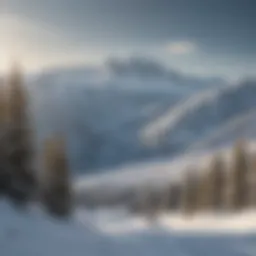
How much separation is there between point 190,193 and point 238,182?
36 centimetres

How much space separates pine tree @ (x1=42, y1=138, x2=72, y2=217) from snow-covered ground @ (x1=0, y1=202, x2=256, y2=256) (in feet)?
0.28

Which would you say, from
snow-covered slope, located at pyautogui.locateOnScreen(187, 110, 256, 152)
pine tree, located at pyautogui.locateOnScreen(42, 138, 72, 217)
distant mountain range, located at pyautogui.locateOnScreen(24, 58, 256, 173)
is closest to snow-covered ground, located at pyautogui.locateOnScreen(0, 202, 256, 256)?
pine tree, located at pyautogui.locateOnScreen(42, 138, 72, 217)

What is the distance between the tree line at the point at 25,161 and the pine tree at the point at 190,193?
769mm

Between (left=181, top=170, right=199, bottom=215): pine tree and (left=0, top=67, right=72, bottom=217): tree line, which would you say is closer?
(left=0, top=67, right=72, bottom=217): tree line

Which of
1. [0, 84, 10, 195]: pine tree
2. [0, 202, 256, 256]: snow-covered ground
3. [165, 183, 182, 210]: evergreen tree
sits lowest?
[0, 202, 256, 256]: snow-covered ground

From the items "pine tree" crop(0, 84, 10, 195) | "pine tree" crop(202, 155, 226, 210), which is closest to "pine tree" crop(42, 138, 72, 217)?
"pine tree" crop(0, 84, 10, 195)

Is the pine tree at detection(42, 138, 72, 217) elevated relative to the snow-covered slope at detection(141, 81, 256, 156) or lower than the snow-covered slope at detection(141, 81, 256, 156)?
lower

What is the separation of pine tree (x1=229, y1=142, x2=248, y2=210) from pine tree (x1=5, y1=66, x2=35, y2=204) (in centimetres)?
135

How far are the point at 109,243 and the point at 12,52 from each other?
1.44 m

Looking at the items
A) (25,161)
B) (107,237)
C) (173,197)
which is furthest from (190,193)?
(25,161)

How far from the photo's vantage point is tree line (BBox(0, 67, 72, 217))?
9.23ft

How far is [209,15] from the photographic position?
10.3 ft

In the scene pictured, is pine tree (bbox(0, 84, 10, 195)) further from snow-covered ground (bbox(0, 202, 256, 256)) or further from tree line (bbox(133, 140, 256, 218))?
tree line (bbox(133, 140, 256, 218))

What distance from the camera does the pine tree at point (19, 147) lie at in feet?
9.27
